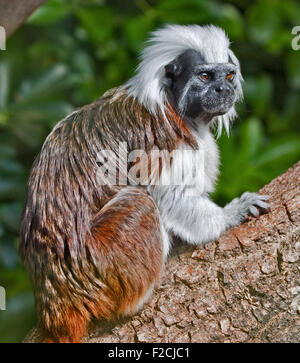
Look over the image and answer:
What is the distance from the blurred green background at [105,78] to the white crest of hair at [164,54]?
1257 millimetres

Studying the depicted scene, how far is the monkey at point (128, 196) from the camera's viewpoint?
254 centimetres

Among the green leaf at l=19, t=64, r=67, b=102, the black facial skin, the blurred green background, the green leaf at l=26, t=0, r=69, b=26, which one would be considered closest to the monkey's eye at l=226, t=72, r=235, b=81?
the black facial skin

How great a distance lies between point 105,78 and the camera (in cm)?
497

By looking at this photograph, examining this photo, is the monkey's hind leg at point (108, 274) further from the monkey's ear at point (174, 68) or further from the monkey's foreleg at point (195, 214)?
the monkey's ear at point (174, 68)

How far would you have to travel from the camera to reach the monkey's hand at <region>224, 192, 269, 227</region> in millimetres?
2729

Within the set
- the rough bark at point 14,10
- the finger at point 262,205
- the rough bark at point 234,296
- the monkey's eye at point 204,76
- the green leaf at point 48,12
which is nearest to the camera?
the rough bark at point 234,296

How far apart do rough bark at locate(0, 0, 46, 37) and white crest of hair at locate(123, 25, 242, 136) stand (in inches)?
24.5

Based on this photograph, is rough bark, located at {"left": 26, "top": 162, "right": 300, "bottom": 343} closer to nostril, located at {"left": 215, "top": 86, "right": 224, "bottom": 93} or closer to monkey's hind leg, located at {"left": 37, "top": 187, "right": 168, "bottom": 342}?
monkey's hind leg, located at {"left": 37, "top": 187, "right": 168, "bottom": 342}

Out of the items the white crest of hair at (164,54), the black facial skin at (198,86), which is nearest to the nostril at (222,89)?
the black facial skin at (198,86)

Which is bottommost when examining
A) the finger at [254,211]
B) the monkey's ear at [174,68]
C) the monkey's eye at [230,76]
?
the finger at [254,211]

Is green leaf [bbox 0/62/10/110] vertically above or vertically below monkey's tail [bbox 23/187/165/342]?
above

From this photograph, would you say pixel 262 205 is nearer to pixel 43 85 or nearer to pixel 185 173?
pixel 185 173

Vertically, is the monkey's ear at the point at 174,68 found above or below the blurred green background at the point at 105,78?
above
